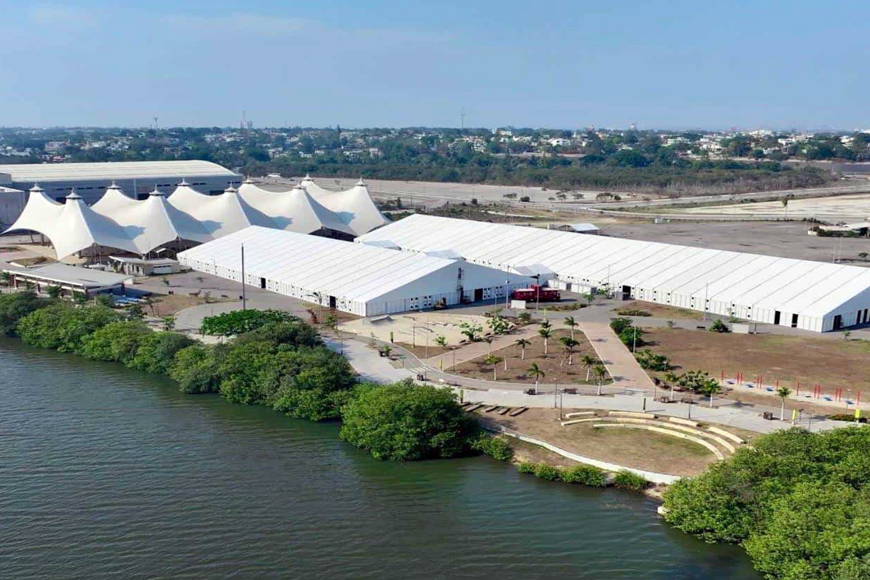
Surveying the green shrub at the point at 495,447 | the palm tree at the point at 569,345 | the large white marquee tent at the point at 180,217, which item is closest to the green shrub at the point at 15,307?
the large white marquee tent at the point at 180,217

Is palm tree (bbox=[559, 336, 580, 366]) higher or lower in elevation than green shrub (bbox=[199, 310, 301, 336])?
lower

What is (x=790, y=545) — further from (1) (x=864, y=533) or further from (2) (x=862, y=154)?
(2) (x=862, y=154)

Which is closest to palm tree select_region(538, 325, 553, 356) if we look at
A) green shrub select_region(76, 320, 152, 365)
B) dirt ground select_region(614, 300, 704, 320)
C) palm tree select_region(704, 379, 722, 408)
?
dirt ground select_region(614, 300, 704, 320)

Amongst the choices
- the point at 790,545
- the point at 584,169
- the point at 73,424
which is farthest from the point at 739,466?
the point at 584,169

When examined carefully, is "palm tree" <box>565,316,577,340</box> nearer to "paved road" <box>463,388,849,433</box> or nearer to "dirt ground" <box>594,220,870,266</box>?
"paved road" <box>463,388,849,433</box>

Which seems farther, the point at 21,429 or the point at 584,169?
the point at 584,169

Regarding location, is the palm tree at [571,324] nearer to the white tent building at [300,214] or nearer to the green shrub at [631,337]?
the green shrub at [631,337]

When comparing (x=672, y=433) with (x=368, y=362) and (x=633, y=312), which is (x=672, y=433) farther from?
(x=633, y=312)
